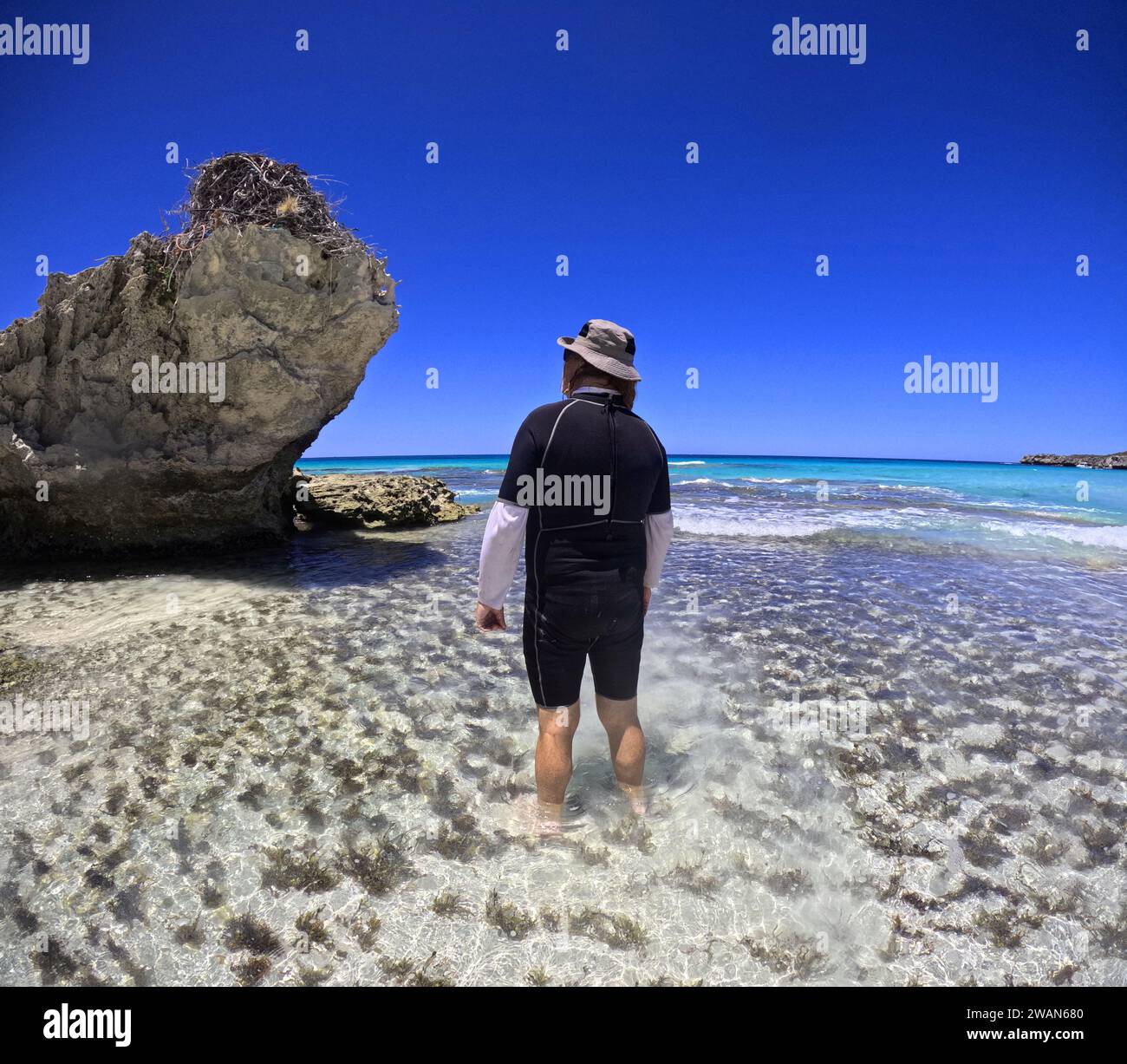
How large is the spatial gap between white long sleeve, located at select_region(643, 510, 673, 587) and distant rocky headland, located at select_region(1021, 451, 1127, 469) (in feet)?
263

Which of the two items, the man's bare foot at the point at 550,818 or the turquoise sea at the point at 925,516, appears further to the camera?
the turquoise sea at the point at 925,516

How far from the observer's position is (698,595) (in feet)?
28.9

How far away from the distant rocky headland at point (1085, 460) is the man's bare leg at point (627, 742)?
8057 cm

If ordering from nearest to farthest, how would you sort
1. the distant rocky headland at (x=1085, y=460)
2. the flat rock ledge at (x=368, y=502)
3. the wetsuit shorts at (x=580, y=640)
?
the wetsuit shorts at (x=580, y=640) < the flat rock ledge at (x=368, y=502) < the distant rocky headland at (x=1085, y=460)

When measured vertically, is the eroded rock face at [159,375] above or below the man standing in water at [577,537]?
above

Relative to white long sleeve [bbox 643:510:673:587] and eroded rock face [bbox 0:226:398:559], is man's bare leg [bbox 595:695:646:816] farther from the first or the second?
eroded rock face [bbox 0:226:398:559]

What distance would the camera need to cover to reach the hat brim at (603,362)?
121 inches

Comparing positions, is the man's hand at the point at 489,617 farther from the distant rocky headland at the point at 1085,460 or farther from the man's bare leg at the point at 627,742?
the distant rocky headland at the point at 1085,460

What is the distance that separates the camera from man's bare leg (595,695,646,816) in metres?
3.42

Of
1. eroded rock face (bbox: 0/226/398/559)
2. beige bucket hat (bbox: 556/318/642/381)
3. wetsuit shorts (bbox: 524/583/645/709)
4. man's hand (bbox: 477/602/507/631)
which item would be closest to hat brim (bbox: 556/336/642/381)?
beige bucket hat (bbox: 556/318/642/381)

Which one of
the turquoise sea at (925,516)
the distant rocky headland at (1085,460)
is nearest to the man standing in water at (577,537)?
the turquoise sea at (925,516)

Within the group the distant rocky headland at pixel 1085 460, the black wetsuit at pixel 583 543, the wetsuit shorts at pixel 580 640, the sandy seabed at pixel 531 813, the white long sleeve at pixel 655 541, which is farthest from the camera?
the distant rocky headland at pixel 1085 460

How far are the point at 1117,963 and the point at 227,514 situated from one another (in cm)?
1241

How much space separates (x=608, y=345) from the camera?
10.3 feet
